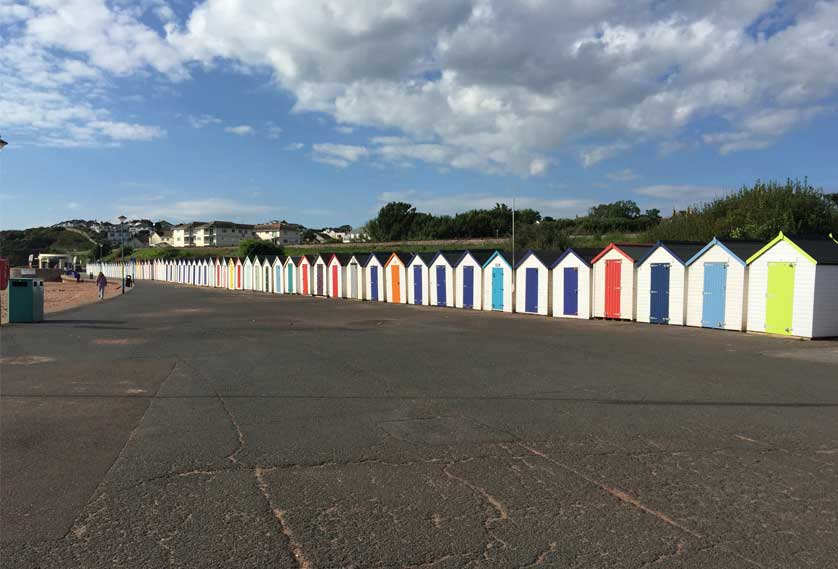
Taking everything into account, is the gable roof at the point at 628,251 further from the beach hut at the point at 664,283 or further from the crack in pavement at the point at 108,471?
the crack in pavement at the point at 108,471

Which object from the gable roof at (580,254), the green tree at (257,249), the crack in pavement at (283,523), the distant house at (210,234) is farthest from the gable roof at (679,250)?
the distant house at (210,234)

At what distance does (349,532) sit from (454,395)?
14.8 ft

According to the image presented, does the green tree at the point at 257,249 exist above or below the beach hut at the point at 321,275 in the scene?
above

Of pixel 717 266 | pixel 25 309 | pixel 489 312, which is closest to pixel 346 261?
pixel 489 312

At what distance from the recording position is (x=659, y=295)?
20.3 metres

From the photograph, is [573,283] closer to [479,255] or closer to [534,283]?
[534,283]

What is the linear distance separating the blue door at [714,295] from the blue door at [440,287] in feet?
46.8

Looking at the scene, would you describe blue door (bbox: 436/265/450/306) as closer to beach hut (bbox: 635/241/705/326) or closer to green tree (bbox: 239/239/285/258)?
beach hut (bbox: 635/241/705/326)

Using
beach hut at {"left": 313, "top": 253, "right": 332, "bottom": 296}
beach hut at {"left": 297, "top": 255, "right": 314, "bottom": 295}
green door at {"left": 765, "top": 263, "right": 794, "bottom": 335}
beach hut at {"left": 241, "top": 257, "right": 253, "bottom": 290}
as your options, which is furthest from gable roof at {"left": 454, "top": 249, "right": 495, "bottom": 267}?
beach hut at {"left": 241, "top": 257, "right": 253, "bottom": 290}

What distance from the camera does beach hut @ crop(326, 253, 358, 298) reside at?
41.6 m

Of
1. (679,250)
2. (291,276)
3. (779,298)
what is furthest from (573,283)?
(291,276)

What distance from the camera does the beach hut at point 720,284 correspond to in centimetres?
1778

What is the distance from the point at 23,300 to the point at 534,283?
1858 centimetres

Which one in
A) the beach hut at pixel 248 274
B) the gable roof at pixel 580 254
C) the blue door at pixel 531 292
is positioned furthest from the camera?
the beach hut at pixel 248 274
